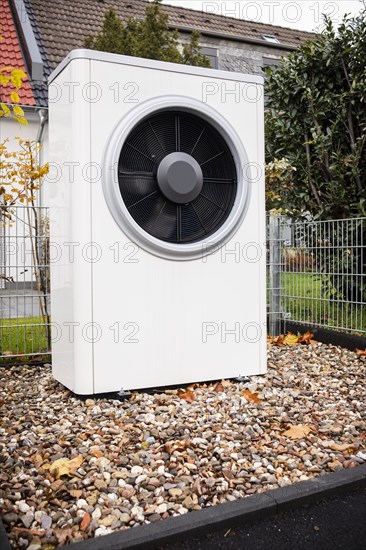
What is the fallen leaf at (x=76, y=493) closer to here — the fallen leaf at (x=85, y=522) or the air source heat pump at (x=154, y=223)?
the fallen leaf at (x=85, y=522)

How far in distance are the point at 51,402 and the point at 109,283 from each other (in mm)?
984

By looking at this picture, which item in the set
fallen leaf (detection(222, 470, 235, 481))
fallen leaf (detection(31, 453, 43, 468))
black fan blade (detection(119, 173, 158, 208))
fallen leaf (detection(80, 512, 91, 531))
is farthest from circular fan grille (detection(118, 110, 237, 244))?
fallen leaf (detection(80, 512, 91, 531))

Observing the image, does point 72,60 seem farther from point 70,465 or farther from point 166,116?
point 70,465

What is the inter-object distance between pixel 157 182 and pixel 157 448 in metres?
2.02

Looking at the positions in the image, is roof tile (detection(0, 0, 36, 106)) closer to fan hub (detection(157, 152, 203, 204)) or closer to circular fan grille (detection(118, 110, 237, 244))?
circular fan grille (detection(118, 110, 237, 244))

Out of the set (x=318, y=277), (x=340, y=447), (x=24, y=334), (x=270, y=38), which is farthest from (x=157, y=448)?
(x=270, y=38)

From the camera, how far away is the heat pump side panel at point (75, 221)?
13.1ft

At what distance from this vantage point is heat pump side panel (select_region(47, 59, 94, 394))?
4.00 metres

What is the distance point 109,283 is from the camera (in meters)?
4.10

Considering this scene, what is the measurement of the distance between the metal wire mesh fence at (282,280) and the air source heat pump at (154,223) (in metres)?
1.21

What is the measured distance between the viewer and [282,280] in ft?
22.9

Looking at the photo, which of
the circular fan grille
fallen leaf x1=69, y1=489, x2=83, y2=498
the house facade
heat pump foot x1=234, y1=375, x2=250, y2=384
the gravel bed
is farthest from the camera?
the house facade

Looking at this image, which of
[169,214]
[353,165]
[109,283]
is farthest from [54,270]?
[353,165]

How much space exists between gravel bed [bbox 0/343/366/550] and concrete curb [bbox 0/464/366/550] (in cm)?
9
